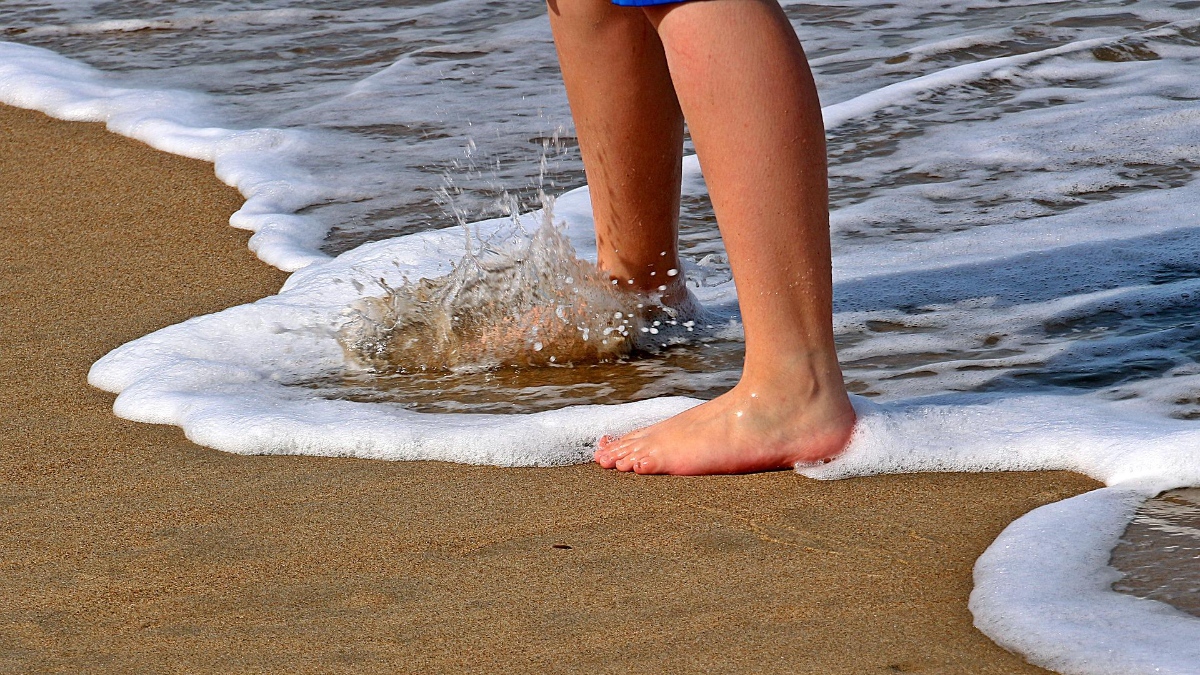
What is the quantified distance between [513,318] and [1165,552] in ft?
4.37

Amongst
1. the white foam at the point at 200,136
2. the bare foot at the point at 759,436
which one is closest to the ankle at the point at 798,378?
the bare foot at the point at 759,436

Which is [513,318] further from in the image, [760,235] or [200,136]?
[200,136]

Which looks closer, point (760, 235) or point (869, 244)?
point (760, 235)

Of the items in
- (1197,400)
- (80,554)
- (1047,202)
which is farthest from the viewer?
(1047,202)

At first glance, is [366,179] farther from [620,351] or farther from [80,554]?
[80,554]

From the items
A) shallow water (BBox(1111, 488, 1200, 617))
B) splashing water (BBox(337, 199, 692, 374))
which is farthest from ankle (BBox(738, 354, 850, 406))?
splashing water (BBox(337, 199, 692, 374))

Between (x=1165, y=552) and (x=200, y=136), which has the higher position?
(x=200, y=136)

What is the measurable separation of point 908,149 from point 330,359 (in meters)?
2.07

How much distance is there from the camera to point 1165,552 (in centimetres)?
163

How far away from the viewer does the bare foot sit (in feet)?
6.55

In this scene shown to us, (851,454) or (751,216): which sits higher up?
(751,216)

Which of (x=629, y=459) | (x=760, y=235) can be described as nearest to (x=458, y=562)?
(x=629, y=459)

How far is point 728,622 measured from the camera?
5.04 ft

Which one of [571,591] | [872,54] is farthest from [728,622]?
[872,54]
